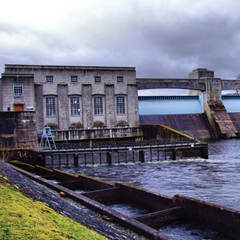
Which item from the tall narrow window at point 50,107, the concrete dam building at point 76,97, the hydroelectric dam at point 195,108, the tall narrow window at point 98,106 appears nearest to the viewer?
the concrete dam building at point 76,97

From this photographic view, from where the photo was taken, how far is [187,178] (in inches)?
729

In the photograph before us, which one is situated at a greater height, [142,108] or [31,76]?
[31,76]

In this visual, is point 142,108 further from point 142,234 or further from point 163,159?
point 142,234

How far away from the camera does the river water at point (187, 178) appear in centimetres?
1259

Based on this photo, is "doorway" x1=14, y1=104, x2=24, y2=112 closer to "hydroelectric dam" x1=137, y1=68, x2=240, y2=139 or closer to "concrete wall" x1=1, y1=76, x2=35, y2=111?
"concrete wall" x1=1, y1=76, x2=35, y2=111

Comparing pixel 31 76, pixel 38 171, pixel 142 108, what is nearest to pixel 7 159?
pixel 38 171

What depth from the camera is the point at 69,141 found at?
37781 mm

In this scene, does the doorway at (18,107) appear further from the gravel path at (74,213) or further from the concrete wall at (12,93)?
the gravel path at (74,213)

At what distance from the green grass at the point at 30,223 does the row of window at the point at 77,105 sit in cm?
3241

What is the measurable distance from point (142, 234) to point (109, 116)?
109 feet

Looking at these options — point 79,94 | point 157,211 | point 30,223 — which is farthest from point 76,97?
point 30,223

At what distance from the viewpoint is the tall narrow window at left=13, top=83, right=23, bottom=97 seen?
35.7 m

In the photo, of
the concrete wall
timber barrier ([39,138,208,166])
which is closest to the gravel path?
timber barrier ([39,138,208,166])

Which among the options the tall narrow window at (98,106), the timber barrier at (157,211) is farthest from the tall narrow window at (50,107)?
the timber barrier at (157,211)
